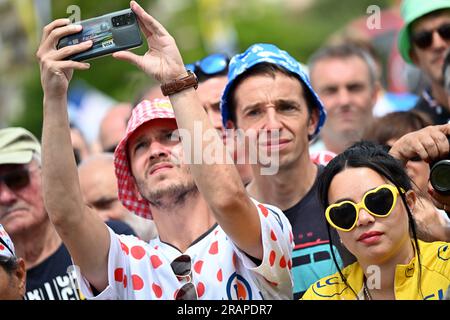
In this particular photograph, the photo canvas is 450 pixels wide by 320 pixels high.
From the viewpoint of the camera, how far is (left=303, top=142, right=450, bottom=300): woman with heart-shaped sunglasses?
3512mm

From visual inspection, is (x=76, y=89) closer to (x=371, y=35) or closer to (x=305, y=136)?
(x=371, y=35)

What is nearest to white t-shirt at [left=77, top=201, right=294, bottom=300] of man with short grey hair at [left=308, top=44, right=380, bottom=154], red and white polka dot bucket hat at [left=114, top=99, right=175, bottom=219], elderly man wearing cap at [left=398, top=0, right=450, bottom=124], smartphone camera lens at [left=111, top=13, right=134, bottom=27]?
red and white polka dot bucket hat at [left=114, top=99, right=175, bottom=219]

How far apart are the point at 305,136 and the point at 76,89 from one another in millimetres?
5966

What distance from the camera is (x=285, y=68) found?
451 cm

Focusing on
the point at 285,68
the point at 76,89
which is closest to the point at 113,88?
the point at 76,89

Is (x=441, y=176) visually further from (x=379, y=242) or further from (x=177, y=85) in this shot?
(x=177, y=85)

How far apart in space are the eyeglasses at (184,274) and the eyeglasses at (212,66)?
1471 mm

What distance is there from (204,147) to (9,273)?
3.02 ft

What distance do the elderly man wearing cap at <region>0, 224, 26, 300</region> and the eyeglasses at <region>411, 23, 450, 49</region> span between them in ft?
8.15

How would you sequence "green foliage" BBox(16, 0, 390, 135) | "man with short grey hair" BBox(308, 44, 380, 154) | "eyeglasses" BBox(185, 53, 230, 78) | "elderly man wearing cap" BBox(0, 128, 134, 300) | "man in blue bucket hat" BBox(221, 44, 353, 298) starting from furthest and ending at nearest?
"green foliage" BBox(16, 0, 390, 135) < "man with short grey hair" BBox(308, 44, 380, 154) < "eyeglasses" BBox(185, 53, 230, 78) < "elderly man wearing cap" BBox(0, 128, 134, 300) < "man in blue bucket hat" BBox(221, 44, 353, 298)

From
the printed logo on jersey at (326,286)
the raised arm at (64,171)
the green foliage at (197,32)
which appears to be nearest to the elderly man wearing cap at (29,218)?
→ the raised arm at (64,171)

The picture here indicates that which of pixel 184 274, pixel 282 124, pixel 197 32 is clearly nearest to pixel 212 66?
pixel 282 124

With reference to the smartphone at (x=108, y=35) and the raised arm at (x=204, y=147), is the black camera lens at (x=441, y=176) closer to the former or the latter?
the raised arm at (x=204, y=147)

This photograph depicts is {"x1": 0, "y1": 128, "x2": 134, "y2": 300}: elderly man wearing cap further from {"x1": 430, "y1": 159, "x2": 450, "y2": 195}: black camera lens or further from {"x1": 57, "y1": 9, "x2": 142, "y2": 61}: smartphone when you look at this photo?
{"x1": 430, "y1": 159, "x2": 450, "y2": 195}: black camera lens
